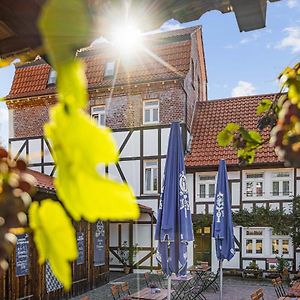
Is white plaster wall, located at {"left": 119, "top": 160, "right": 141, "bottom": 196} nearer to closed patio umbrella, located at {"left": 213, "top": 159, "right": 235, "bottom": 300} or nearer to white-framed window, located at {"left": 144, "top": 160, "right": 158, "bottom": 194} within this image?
white-framed window, located at {"left": 144, "top": 160, "right": 158, "bottom": 194}

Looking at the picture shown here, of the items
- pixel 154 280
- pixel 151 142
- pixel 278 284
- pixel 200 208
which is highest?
pixel 151 142

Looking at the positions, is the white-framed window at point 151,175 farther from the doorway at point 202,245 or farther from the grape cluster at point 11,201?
the grape cluster at point 11,201

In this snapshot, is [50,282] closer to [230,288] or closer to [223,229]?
[223,229]

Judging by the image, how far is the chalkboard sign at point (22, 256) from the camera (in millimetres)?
8234

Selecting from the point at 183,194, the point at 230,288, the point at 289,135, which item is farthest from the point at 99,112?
the point at 289,135

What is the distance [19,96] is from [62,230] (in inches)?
657

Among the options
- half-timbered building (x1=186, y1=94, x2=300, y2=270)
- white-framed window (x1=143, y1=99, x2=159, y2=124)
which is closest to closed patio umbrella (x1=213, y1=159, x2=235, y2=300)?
half-timbered building (x1=186, y1=94, x2=300, y2=270)

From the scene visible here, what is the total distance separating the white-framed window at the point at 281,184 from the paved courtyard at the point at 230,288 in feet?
9.12

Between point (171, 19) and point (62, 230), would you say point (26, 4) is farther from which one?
point (62, 230)

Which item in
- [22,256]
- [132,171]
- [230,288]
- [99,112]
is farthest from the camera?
[99,112]

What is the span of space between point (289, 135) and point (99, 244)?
37.7 feet

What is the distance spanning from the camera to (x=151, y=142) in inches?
567

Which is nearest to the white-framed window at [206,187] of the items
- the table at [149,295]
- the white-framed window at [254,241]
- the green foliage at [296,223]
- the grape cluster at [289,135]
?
the white-framed window at [254,241]

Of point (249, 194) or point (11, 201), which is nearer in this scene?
point (11, 201)
